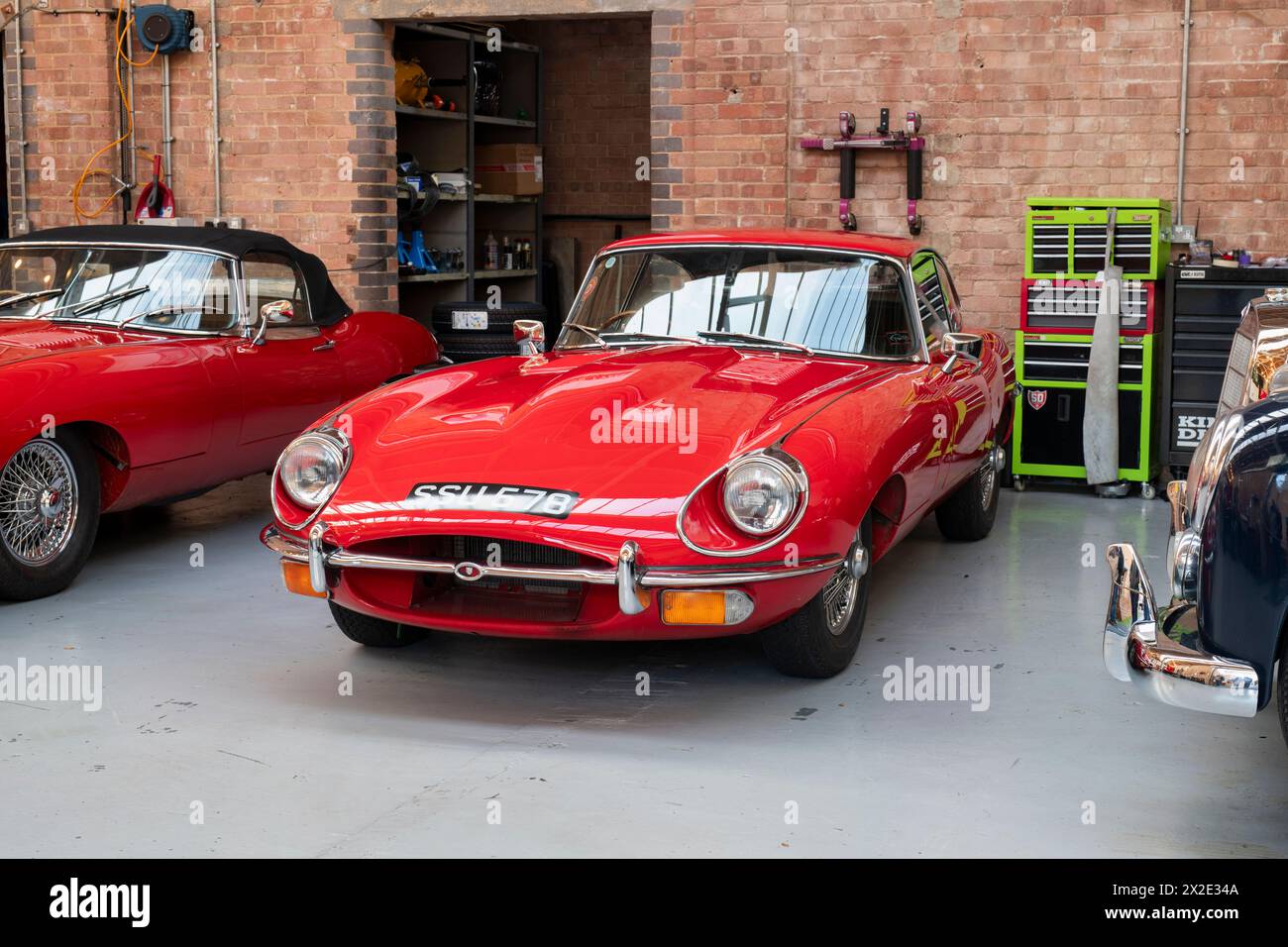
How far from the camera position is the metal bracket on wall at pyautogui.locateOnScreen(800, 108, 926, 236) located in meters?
8.18

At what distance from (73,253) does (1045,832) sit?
4.89 metres

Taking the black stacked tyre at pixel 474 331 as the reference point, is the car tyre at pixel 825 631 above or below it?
below

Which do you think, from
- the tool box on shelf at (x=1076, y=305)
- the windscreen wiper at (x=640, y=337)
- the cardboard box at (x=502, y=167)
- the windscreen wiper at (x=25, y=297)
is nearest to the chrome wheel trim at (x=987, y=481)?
the tool box on shelf at (x=1076, y=305)

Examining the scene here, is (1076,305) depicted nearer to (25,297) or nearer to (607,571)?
(607,571)

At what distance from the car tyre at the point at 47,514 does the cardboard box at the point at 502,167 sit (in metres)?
6.40

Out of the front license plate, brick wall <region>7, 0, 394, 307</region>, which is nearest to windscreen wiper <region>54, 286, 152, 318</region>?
the front license plate


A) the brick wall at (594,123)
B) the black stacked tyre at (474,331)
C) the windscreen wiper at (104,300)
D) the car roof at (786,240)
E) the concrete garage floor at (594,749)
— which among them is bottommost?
the concrete garage floor at (594,749)

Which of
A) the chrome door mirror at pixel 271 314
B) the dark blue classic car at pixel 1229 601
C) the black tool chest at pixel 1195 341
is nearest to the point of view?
the dark blue classic car at pixel 1229 601

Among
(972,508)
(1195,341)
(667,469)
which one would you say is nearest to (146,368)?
(667,469)

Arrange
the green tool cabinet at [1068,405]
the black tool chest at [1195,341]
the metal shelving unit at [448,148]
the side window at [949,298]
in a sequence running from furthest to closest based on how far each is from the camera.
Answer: the metal shelving unit at [448,148]
the green tool cabinet at [1068,405]
the black tool chest at [1195,341]
the side window at [949,298]

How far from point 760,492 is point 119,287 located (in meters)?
3.55

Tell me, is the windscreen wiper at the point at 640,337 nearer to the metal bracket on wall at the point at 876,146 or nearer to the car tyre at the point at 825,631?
the car tyre at the point at 825,631

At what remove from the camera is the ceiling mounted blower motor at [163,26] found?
9.37 m

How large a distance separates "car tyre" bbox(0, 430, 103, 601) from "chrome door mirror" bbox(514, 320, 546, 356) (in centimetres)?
167
